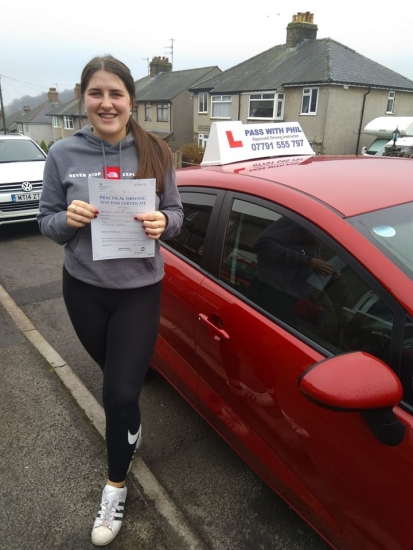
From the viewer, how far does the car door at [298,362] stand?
1.35 metres

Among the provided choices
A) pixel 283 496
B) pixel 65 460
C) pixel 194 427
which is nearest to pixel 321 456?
pixel 283 496

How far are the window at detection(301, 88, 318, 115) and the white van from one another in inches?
238

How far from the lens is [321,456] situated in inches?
59.7

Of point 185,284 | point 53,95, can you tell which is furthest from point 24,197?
point 53,95

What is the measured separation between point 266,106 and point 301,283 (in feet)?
91.2

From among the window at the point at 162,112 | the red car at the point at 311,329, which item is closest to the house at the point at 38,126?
the window at the point at 162,112

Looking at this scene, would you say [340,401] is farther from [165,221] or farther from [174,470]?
[174,470]

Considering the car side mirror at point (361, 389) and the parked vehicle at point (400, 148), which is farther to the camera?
the parked vehicle at point (400, 148)

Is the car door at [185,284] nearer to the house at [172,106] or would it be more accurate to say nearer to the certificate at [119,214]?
the certificate at [119,214]

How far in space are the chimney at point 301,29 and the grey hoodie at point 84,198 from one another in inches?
1187

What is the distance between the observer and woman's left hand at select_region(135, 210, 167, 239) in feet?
5.27

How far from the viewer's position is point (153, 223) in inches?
63.8

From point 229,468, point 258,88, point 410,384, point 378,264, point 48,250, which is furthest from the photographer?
point 258,88

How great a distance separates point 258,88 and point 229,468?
2791 centimetres
